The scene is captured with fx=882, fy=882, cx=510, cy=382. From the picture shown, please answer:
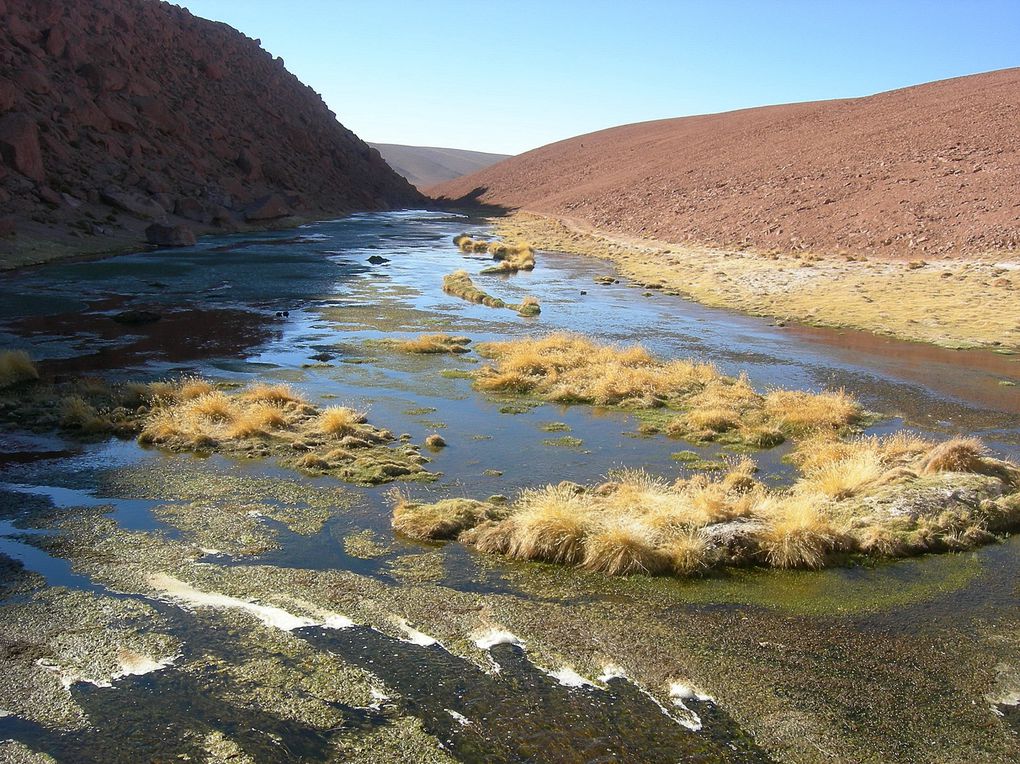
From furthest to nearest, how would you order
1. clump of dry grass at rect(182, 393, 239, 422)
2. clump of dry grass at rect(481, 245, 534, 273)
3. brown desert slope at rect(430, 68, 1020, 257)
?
1. clump of dry grass at rect(481, 245, 534, 273)
2. brown desert slope at rect(430, 68, 1020, 257)
3. clump of dry grass at rect(182, 393, 239, 422)

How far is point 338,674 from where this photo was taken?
741 cm

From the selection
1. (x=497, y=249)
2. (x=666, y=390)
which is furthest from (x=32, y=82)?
(x=666, y=390)

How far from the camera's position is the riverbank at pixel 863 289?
25766 millimetres

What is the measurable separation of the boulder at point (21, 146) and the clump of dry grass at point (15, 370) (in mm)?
32434

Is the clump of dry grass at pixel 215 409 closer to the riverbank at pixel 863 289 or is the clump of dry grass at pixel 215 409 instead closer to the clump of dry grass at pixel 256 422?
the clump of dry grass at pixel 256 422

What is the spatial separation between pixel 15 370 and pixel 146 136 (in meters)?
51.5

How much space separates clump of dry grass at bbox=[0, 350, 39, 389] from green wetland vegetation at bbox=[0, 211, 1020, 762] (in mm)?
106

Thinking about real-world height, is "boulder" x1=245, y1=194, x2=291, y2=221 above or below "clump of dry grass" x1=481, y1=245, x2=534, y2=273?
above

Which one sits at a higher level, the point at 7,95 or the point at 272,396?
the point at 7,95

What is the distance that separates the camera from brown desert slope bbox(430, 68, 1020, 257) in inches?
1586

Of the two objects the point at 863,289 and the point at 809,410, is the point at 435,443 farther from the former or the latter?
the point at 863,289

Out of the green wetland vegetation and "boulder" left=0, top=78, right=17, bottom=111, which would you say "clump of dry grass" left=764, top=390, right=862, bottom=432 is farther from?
"boulder" left=0, top=78, right=17, bottom=111

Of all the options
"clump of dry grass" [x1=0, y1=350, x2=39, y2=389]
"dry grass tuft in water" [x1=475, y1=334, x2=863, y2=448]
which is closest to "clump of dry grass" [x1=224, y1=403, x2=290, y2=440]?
"dry grass tuft in water" [x1=475, y1=334, x2=863, y2=448]

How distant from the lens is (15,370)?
56.5 ft
